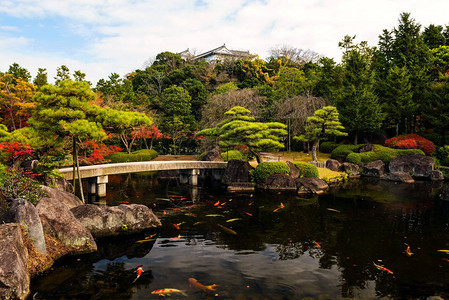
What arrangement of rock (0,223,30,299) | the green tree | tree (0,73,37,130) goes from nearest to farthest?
1. rock (0,223,30,299)
2. tree (0,73,37,130)
3. the green tree

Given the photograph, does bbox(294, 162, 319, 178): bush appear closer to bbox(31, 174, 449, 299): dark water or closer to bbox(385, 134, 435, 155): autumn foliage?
bbox(31, 174, 449, 299): dark water

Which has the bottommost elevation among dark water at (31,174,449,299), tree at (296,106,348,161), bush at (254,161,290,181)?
dark water at (31,174,449,299)

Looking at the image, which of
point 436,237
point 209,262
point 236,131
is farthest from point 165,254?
point 236,131

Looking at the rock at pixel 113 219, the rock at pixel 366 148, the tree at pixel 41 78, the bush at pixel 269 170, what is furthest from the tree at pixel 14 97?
the rock at pixel 366 148

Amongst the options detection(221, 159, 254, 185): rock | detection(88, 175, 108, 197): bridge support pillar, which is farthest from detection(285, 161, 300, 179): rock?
detection(88, 175, 108, 197): bridge support pillar

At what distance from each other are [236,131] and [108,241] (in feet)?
39.0

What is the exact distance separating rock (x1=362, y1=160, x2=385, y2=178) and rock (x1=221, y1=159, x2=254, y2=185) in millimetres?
11858

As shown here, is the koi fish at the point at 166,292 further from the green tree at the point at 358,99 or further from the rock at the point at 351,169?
the green tree at the point at 358,99

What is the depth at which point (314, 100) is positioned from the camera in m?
31.2

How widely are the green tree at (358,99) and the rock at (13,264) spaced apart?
30.7 metres

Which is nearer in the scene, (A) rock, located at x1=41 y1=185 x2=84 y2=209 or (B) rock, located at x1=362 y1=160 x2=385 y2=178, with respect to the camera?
(A) rock, located at x1=41 y1=185 x2=84 y2=209

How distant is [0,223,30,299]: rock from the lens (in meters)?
6.12

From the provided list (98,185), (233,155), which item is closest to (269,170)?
(233,155)

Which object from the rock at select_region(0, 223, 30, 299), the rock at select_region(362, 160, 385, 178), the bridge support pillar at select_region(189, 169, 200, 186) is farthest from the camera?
the rock at select_region(362, 160, 385, 178)
